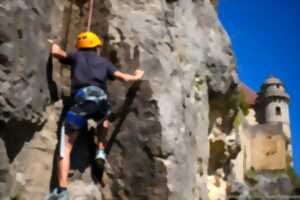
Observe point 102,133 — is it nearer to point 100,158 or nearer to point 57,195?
point 100,158

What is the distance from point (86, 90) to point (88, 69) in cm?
32

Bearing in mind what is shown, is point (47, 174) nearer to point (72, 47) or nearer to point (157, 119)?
point (157, 119)

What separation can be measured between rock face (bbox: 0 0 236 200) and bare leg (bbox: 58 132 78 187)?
310 mm

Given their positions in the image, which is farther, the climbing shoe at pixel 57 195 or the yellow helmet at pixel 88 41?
the yellow helmet at pixel 88 41

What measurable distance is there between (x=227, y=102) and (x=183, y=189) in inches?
127

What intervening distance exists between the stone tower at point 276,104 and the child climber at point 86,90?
50.0m

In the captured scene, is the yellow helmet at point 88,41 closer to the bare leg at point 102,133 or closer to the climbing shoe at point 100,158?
the bare leg at point 102,133

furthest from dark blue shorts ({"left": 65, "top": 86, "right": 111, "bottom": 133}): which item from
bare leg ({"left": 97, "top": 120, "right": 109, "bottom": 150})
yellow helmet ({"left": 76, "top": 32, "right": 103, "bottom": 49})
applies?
yellow helmet ({"left": 76, "top": 32, "right": 103, "bottom": 49})

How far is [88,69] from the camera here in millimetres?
6367

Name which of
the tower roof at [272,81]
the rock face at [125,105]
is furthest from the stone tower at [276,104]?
the rock face at [125,105]

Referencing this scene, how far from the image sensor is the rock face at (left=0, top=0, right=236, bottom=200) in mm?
5676

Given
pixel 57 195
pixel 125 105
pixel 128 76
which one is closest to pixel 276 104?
pixel 125 105

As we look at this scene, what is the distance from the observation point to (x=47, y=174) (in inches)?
242

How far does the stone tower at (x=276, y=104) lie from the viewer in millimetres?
55250
